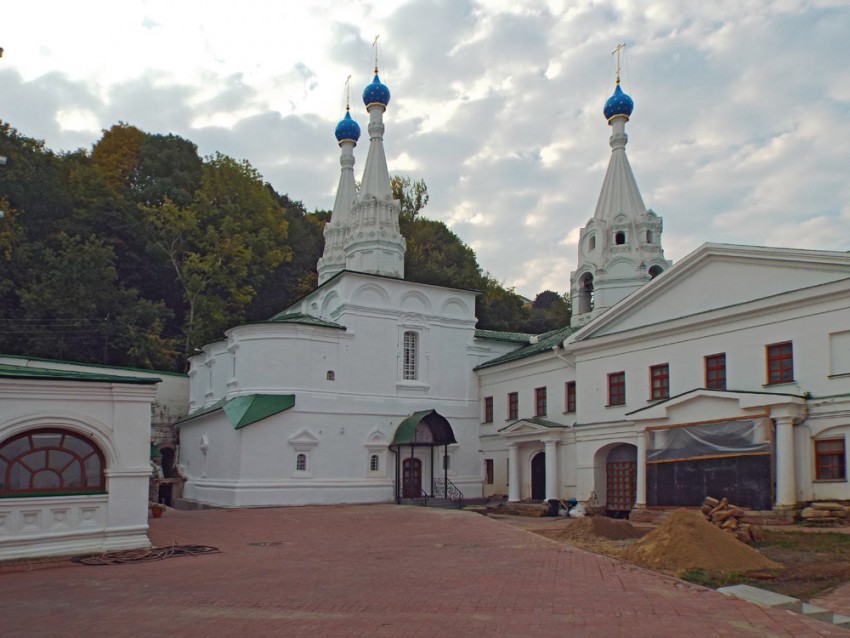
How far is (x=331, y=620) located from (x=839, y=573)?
276 inches

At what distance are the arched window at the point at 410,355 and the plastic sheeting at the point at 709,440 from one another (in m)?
10.9

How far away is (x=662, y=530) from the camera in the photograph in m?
12.0

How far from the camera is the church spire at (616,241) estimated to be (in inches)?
1097

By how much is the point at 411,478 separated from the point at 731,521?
51.2ft

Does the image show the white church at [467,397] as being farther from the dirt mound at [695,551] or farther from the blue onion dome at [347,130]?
the dirt mound at [695,551]

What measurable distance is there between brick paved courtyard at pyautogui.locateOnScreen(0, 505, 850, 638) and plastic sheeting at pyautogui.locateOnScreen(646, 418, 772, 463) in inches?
251

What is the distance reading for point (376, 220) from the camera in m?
32.1

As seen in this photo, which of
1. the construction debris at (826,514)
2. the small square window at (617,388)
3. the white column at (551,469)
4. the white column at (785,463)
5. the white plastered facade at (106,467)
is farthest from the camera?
the white column at (551,469)

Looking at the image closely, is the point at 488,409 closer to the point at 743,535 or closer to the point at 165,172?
the point at 743,535

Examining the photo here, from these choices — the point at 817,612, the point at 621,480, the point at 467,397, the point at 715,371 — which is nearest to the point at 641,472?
the point at 621,480

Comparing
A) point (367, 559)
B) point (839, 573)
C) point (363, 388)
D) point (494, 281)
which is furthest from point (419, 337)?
point (494, 281)

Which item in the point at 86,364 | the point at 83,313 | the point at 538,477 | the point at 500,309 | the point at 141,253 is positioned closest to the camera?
the point at 538,477

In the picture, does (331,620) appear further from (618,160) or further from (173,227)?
(173,227)

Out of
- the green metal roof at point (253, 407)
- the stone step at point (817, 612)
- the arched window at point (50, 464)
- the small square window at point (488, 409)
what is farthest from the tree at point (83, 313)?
the stone step at point (817, 612)
